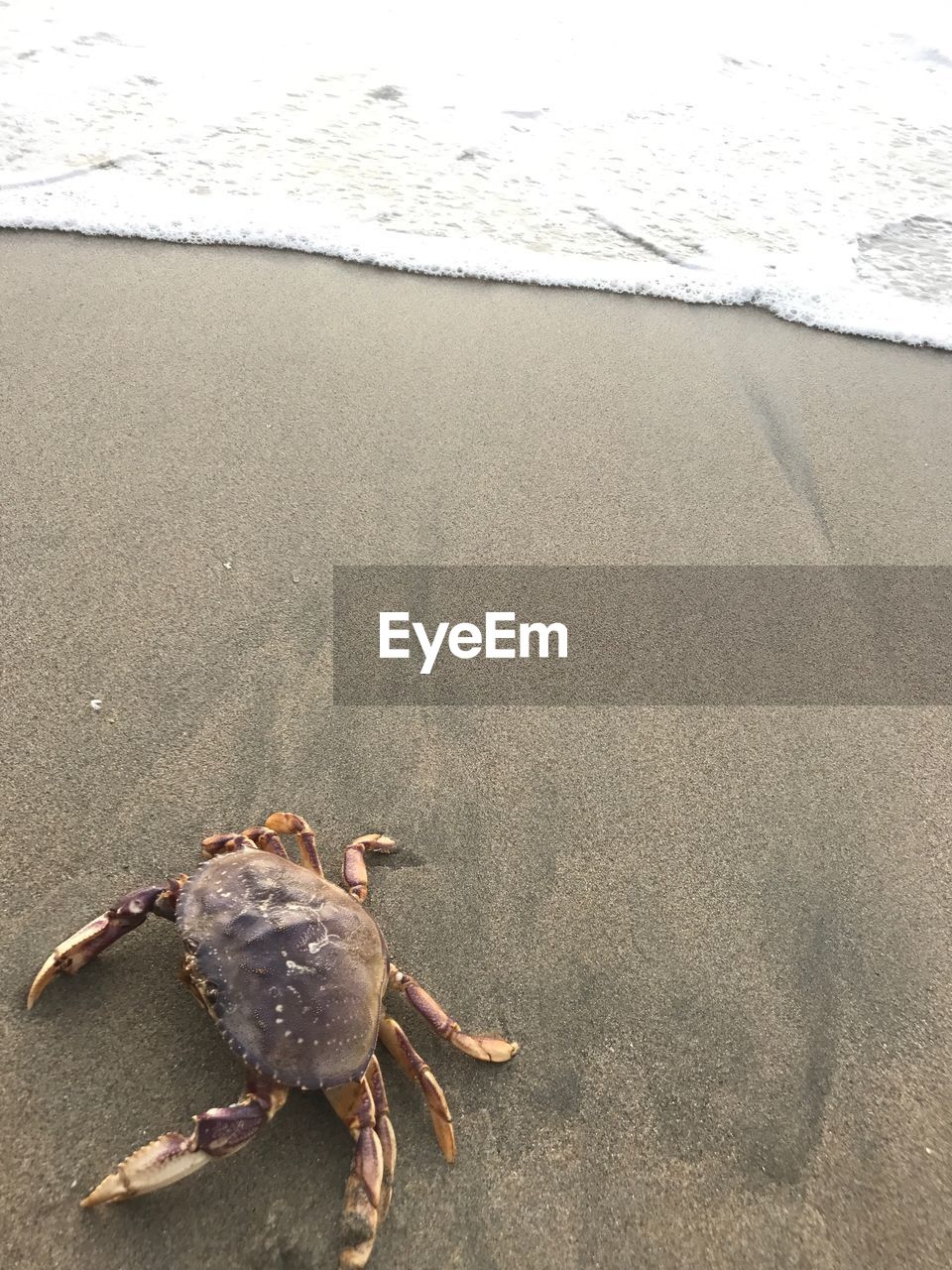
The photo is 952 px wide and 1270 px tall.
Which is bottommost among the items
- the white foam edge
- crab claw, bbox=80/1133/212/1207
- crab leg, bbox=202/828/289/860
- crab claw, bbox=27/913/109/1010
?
crab claw, bbox=80/1133/212/1207

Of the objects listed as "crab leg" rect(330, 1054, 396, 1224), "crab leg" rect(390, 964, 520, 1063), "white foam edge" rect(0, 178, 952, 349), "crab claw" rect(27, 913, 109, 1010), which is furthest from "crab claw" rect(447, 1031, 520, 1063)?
"white foam edge" rect(0, 178, 952, 349)

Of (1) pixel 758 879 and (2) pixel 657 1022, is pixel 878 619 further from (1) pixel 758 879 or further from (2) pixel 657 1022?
(2) pixel 657 1022

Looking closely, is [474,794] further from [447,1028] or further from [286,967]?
[286,967]

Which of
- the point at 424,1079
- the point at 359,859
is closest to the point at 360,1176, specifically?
the point at 424,1079

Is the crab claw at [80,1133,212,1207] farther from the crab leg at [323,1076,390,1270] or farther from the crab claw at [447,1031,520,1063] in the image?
the crab claw at [447,1031,520,1063]

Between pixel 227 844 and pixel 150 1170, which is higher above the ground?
pixel 227 844

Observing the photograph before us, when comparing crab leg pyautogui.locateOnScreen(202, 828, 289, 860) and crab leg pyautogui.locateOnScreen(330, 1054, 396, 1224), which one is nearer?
crab leg pyautogui.locateOnScreen(330, 1054, 396, 1224)

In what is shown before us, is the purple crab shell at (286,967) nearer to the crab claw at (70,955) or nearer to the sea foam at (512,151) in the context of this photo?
the crab claw at (70,955)
